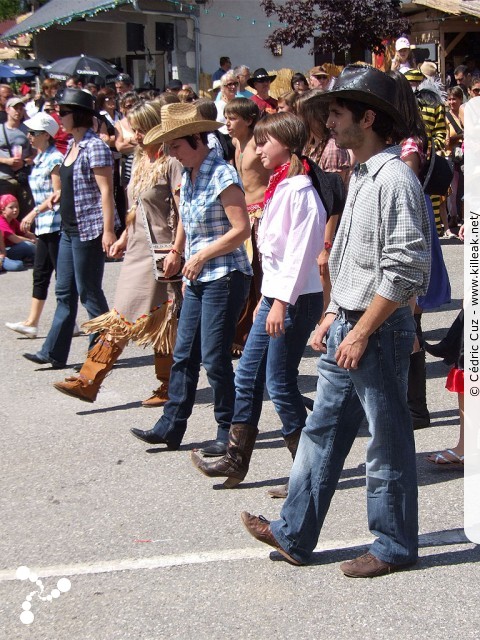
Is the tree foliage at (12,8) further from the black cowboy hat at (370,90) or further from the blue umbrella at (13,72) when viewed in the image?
the black cowboy hat at (370,90)

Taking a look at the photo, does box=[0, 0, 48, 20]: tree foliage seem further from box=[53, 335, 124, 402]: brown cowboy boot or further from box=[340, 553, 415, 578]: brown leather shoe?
box=[340, 553, 415, 578]: brown leather shoe

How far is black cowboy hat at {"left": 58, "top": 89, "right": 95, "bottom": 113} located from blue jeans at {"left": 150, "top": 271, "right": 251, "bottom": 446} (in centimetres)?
228

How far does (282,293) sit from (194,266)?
69 centimetres

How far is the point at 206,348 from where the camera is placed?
210 inches

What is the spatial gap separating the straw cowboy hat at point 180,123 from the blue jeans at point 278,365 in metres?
0.99

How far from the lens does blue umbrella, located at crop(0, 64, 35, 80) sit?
24.1 meters

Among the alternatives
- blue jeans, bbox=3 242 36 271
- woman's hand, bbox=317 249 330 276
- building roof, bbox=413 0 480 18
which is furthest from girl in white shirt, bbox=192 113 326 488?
building roof, bbox=413 0 480 18

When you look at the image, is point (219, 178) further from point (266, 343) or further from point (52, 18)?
point (52, 18)

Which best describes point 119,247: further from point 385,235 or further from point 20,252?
point 20,252

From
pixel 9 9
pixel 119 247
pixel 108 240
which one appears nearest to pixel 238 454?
pixel 119 247

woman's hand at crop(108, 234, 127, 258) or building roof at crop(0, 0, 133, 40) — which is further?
building roof at crop(0, 0, 133, 40)

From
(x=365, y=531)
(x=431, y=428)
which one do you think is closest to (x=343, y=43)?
→ (x=431, y=428)

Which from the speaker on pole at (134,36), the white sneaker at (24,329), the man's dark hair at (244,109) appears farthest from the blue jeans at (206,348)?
the speaker on pole at (134,36)

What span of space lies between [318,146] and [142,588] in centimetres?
382
